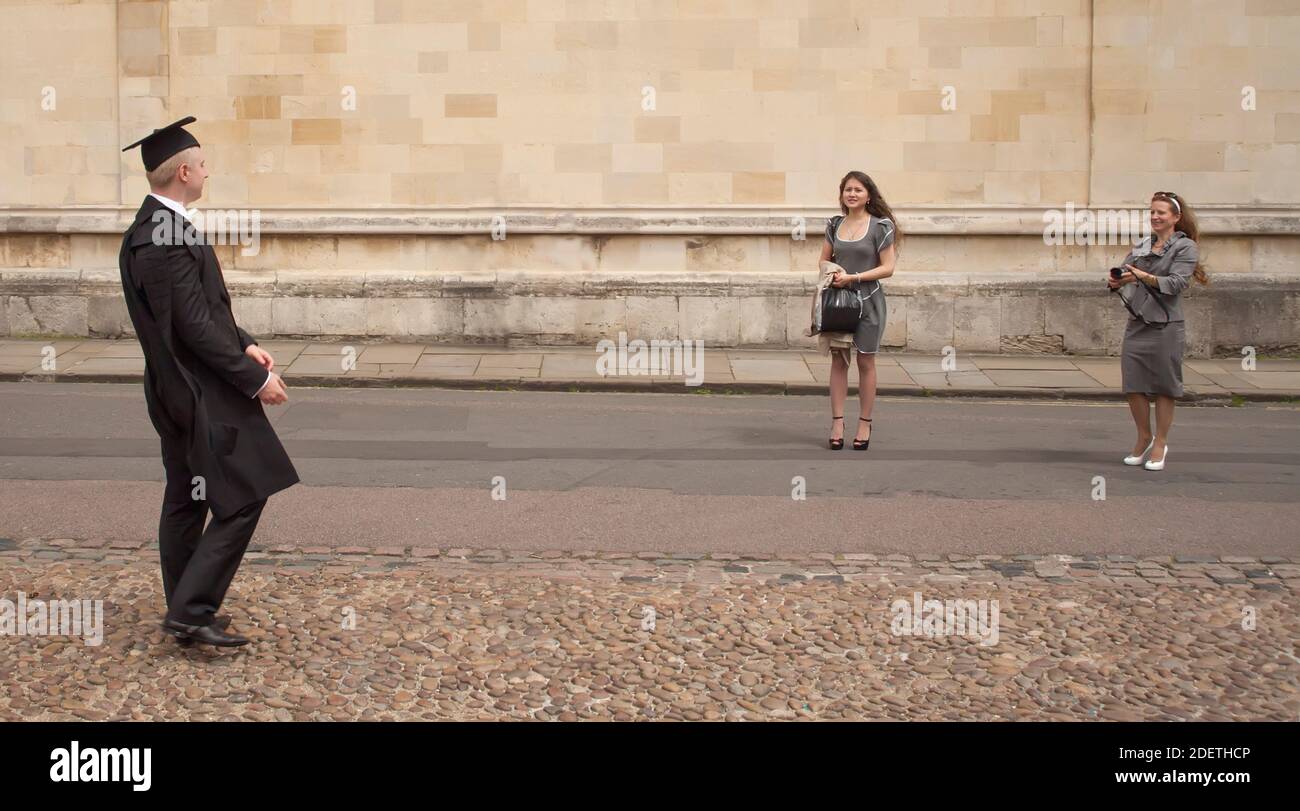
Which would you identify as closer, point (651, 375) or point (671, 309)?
point (651, 375)

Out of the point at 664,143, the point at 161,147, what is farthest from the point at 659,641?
the point at 664,143

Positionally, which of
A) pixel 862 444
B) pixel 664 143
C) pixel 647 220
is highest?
pixel 664 143

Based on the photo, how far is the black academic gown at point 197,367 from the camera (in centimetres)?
573

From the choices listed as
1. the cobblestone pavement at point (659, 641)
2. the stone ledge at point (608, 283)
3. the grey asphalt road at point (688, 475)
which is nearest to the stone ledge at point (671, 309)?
the stone ledge at point (608, 283)

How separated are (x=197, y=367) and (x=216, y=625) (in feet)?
3.17

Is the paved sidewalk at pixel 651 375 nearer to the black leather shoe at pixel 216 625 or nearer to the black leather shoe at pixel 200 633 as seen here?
the black leather shoe at pixel 216 625

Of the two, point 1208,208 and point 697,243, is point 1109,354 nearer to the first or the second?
point 1208,208

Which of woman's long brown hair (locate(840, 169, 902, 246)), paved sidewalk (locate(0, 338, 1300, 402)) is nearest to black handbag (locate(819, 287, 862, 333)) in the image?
woman's long brown hair (locate(840, 169, 902, 246))

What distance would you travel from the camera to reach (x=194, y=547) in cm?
608

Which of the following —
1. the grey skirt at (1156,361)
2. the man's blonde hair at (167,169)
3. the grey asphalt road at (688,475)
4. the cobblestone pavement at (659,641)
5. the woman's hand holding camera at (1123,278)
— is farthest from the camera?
the grey skirt at (1156,361)

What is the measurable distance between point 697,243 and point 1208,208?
16.7 ft

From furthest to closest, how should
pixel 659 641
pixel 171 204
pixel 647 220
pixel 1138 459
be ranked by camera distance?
pixel 647 220 → pixel 1138 459 → pixel 659 641 → pixel 171 204

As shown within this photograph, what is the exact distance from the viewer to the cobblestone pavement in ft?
18.1

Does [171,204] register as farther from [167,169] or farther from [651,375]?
[651,375]
